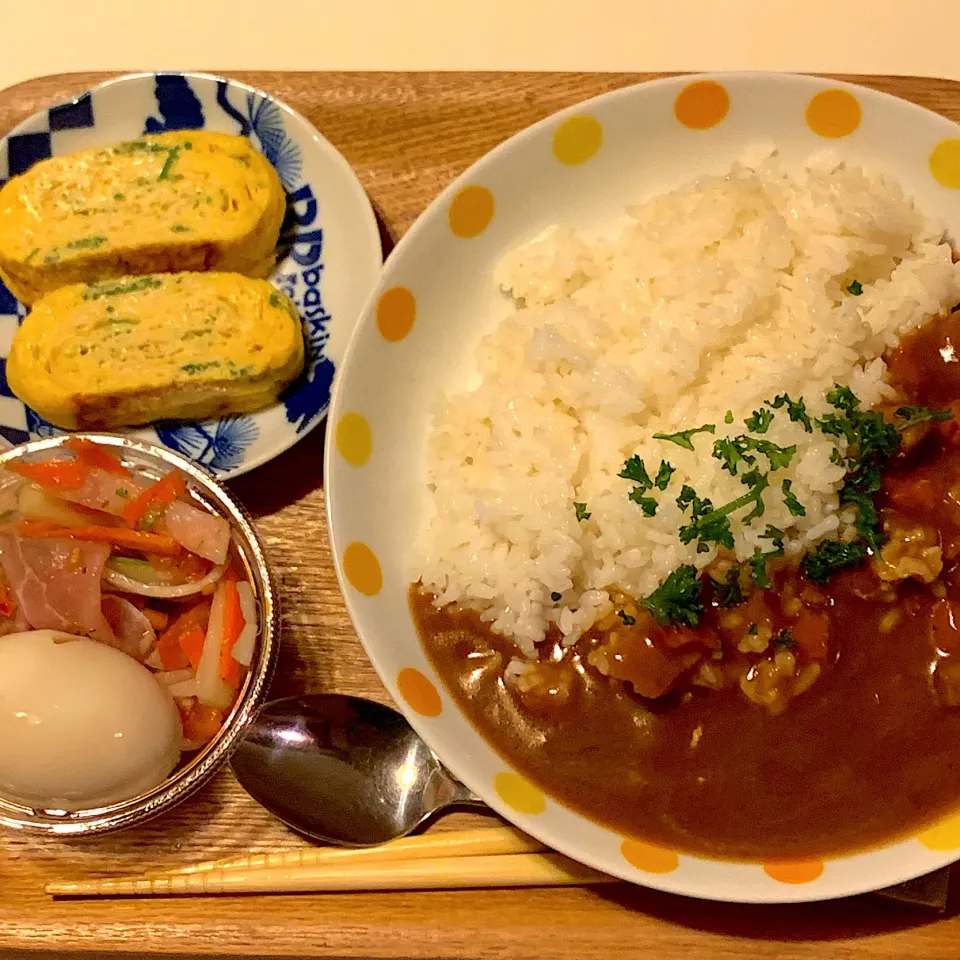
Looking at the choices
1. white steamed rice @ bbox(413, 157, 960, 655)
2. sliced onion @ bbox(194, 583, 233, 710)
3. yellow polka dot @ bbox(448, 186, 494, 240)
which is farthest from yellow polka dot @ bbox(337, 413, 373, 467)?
yellow polka dot @ bbox(448, 186, 494, 240)

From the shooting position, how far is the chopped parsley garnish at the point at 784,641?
75.5 inches

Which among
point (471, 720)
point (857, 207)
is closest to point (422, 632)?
point (471, 720)

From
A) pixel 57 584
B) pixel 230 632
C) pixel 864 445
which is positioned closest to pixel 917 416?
pixel 864 445

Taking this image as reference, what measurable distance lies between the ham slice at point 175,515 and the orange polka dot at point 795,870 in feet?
4.33

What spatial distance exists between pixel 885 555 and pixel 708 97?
1.17 m

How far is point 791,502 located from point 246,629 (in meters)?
1.22

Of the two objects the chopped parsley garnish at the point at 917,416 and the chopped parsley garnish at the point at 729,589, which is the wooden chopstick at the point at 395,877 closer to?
the chopped parsley garnish at the point at 729,589

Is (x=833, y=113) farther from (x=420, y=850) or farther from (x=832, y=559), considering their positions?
(x=420, y=850)

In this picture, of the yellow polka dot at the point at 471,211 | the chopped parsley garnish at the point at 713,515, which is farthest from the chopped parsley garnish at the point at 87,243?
the chopped parsley garnish at the point at 713,515

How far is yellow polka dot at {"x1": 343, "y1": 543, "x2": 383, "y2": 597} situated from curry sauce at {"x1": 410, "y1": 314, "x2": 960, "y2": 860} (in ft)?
0.71

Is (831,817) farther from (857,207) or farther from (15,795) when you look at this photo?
(15,795)

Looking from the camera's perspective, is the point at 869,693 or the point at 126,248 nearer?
the point at 869,693

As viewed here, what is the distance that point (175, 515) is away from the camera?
2021 millimetres

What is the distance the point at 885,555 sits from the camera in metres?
1.94
